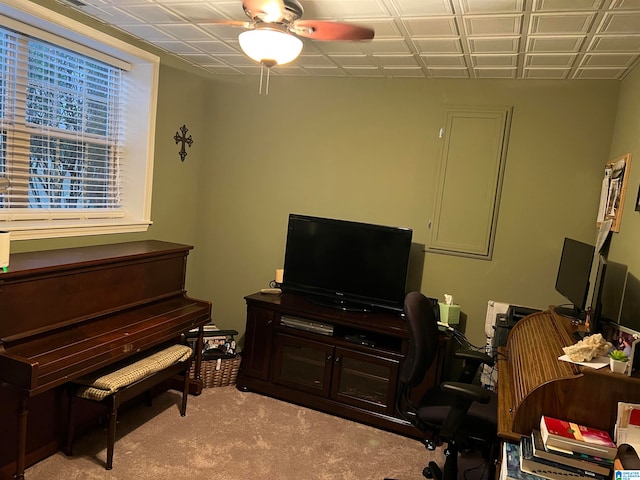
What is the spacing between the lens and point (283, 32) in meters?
2.03

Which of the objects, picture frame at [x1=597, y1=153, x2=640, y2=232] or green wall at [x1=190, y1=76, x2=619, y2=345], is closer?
picture frame at [x1=597, y1=153, x2=640, y2=232]

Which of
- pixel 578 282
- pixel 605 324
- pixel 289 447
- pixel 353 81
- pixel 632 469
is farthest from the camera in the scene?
pixel 353 81

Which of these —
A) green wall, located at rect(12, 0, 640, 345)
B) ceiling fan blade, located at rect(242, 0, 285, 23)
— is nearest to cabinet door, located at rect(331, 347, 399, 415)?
green wall, located at rect(12, 0, 640, 345)

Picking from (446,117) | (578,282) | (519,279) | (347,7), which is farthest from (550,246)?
(347,7)

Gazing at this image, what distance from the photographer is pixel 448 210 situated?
349 cm

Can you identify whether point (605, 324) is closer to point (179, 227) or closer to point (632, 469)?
point (632, 469)

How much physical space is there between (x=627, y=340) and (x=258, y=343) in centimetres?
242

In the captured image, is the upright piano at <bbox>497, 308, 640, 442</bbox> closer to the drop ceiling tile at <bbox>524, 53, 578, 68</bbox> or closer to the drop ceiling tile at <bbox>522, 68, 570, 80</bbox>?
the drop ceiling tile at <bbox>524, 53, 578, 68</bbox>

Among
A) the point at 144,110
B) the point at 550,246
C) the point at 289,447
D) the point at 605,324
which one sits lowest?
the point at 289,447

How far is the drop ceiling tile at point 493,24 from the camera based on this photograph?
2226mm

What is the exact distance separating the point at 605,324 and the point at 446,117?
186 cm

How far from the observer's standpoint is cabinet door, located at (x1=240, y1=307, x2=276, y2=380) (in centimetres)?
351

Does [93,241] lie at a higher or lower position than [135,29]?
lower

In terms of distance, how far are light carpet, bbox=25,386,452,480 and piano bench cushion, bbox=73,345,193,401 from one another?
0.42 meters
